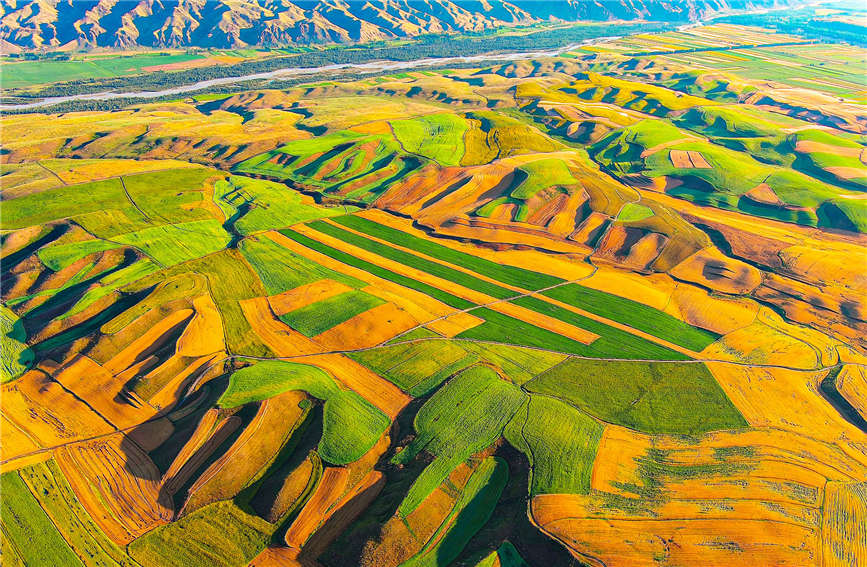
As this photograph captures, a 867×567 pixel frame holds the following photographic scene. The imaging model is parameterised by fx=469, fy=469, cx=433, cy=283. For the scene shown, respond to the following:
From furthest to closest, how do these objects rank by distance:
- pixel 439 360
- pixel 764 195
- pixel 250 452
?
pixel 764 195
pixel 439 360
pixel 250 452

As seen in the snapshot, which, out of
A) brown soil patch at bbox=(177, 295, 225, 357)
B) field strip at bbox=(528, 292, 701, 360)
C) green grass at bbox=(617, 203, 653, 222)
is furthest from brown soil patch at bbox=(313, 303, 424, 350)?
green grass at bbox=(617, 203, 653, 222)

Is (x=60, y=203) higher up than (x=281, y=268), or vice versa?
(x=60, y=203)

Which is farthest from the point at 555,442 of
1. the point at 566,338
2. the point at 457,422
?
the point at 566,338

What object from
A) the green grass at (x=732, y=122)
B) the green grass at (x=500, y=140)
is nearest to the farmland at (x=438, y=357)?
the green grass at (x=500, y=140)

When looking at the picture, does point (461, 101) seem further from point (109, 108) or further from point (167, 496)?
point (167, 496)

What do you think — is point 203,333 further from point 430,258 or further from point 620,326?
point 620,326

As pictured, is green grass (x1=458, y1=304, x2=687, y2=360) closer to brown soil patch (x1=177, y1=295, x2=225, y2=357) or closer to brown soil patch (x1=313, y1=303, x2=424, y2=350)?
brown soil patch (x1=313, y1=303, x2=424, y2=350)
